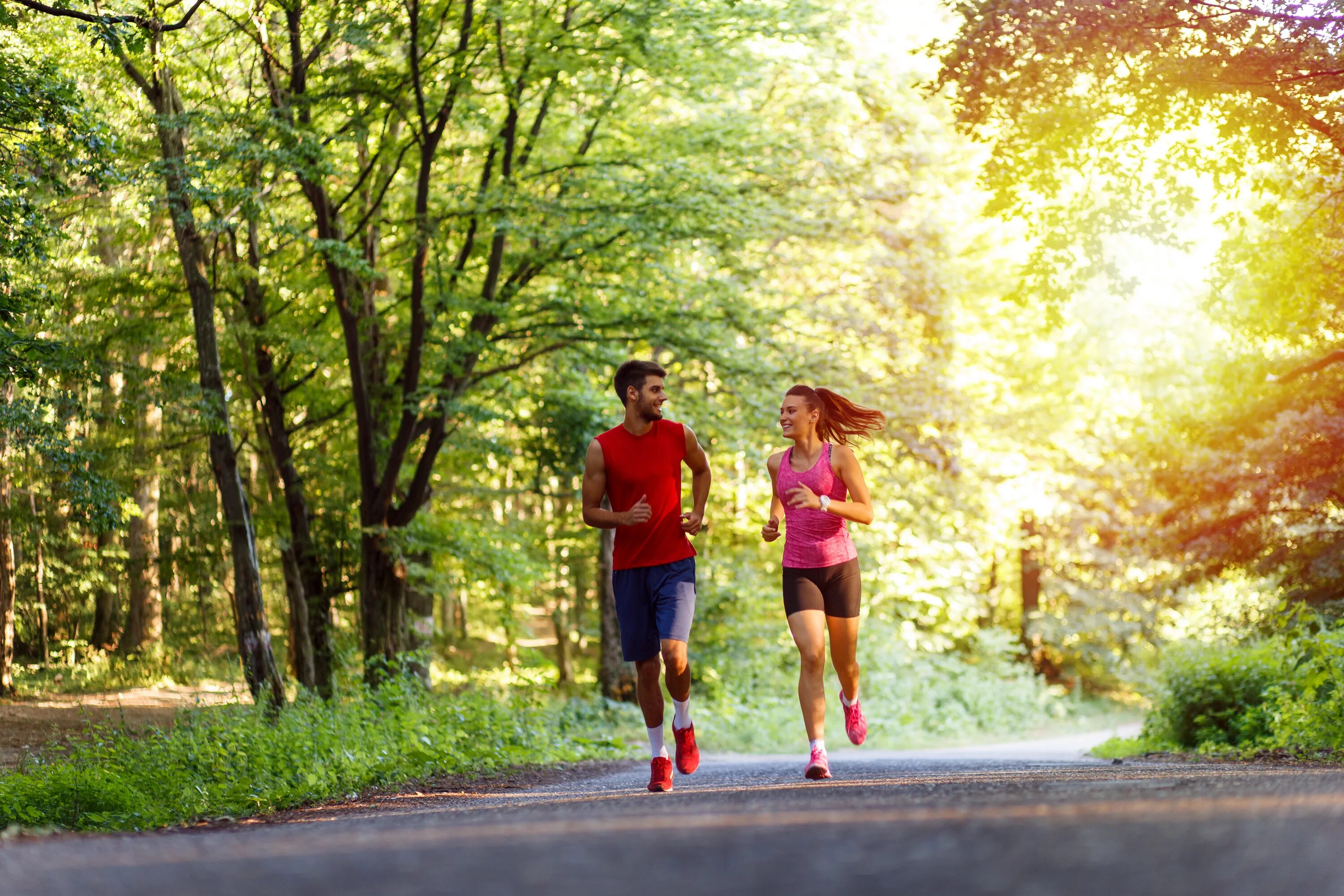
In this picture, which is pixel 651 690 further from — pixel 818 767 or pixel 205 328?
pixel 205 328

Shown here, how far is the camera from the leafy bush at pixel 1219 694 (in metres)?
10.5

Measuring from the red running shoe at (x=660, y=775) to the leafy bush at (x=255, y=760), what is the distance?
2.34 meters

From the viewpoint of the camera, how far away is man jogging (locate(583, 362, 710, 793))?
6832 mm

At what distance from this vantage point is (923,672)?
25.8 meters

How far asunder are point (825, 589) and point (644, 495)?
1.39 meters

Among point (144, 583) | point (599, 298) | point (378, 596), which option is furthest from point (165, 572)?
point (599, 298)

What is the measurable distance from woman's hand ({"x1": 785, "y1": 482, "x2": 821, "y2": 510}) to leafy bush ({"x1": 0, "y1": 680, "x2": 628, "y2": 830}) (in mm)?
3481

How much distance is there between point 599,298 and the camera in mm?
16734

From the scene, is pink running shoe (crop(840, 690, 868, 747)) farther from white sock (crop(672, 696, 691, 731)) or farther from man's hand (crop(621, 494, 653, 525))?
man's hand (crop(621, 494, 653, 525))

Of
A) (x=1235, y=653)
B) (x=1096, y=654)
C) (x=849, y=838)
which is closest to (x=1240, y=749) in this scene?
(x=1235, y=653)

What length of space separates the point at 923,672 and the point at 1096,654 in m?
7.61

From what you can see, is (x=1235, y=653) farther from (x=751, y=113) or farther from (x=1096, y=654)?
(x=1096, y=654)

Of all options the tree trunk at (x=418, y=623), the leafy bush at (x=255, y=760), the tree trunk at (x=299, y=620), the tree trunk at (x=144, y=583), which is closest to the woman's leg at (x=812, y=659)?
the leafy bush at (x=255, y=760)

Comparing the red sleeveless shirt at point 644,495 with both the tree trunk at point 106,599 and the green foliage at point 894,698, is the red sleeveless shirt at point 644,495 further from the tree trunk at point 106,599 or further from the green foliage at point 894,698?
the tree trunk at point 106,599
